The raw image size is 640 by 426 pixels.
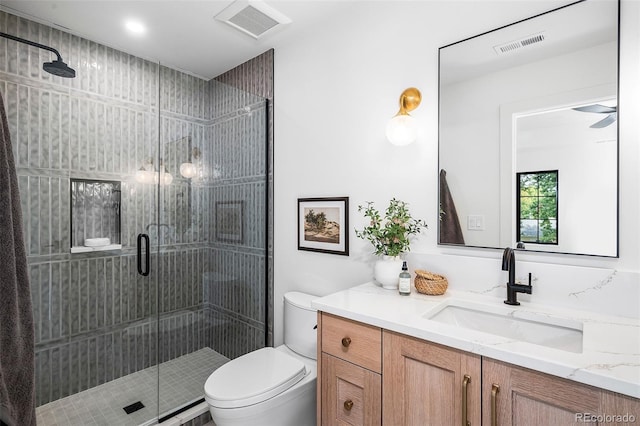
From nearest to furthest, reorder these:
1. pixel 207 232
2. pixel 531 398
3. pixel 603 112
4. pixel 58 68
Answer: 1. pixel 531 398
2. pixel 603 112
3. pixel 58 68
4. pixel 207 232

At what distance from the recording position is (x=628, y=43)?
1186mm

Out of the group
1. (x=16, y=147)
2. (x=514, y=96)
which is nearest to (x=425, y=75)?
(x=514, y=96)

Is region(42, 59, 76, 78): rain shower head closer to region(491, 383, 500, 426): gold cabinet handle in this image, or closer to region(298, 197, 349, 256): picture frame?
region(298, 197, 349, 256): picture frame

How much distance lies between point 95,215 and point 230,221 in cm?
78

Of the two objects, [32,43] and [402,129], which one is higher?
[32,43]

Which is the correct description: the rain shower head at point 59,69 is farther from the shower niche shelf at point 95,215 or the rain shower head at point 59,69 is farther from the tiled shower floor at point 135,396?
the tiled shower floor at point 135,396

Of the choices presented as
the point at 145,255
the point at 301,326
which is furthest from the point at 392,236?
Answer: the point at 145,255

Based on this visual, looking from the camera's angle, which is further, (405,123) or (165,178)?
(165,178)

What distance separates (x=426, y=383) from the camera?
105cm

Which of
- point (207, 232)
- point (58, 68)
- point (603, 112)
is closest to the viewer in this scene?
point (603, 112)

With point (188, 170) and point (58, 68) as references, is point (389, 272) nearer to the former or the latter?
Result: point (188, 170)

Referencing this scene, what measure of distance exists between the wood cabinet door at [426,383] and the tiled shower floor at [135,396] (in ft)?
4.85

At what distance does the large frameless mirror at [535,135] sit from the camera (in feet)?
4.04

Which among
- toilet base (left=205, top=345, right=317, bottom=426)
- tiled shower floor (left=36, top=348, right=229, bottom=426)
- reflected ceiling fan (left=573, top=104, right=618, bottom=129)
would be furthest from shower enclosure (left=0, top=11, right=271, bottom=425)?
reflected ceiling fan (left=573, top=104, right=618, bottom=129)
